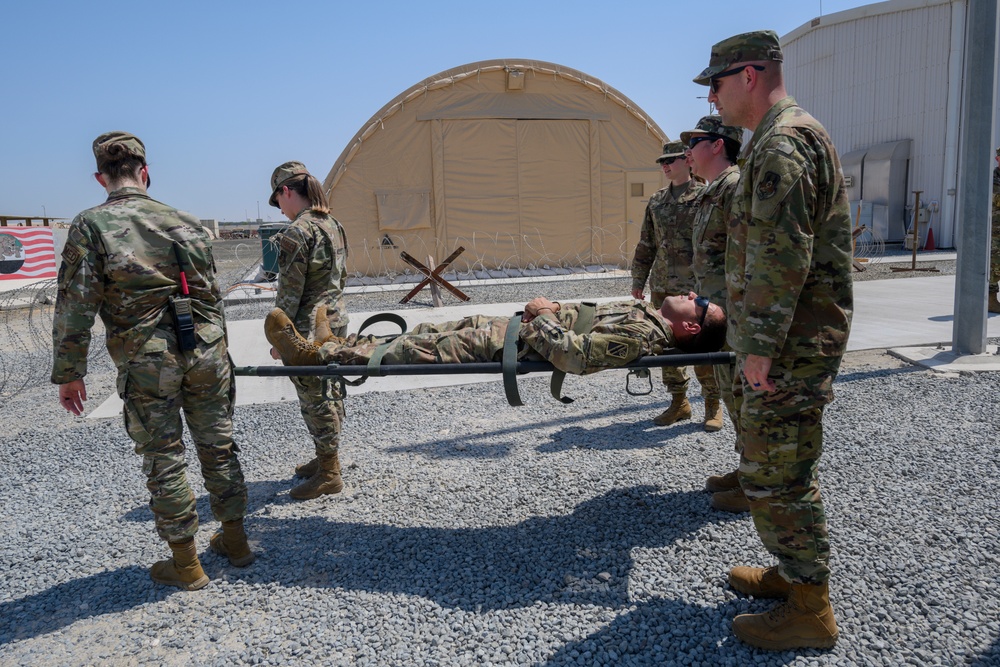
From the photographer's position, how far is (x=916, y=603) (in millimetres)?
2789

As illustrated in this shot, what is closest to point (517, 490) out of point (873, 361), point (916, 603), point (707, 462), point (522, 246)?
point (707, 462)

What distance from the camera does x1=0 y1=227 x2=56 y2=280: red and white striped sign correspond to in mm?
15578

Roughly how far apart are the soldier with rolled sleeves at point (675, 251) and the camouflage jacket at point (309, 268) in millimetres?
2302

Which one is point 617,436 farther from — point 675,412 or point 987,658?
point 987,658

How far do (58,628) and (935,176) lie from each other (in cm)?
2206

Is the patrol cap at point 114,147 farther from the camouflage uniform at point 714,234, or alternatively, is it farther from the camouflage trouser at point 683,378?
the camouflage trouser at point 683,378

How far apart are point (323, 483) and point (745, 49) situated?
3.31 m

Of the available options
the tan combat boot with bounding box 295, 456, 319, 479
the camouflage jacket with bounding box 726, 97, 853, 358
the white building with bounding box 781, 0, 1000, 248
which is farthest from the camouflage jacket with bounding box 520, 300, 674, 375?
the white building with bounding box 781, 0, 1000, 248

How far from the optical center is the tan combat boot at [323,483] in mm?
4211

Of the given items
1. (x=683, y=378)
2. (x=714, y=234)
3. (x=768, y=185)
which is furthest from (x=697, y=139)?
(x=768, y=185)

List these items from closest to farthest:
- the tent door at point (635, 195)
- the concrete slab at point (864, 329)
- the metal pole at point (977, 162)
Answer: the metal pole at point (977, 162) < the concrete slab at point (864, 329) < the tent door at point (635, 195)

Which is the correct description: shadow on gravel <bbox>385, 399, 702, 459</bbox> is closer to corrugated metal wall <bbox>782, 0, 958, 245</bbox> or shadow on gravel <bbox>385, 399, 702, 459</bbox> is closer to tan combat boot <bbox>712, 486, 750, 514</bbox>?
tan combat boot <bbox>712, 486, 750, 514</bbox>

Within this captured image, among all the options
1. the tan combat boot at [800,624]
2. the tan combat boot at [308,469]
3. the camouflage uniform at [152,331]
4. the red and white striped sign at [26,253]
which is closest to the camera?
the tan combat boot at [800,624]

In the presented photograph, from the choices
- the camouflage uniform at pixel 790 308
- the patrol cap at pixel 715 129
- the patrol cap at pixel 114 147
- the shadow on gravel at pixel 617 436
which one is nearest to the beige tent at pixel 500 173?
the shadow on gravel at pixel 617 436
